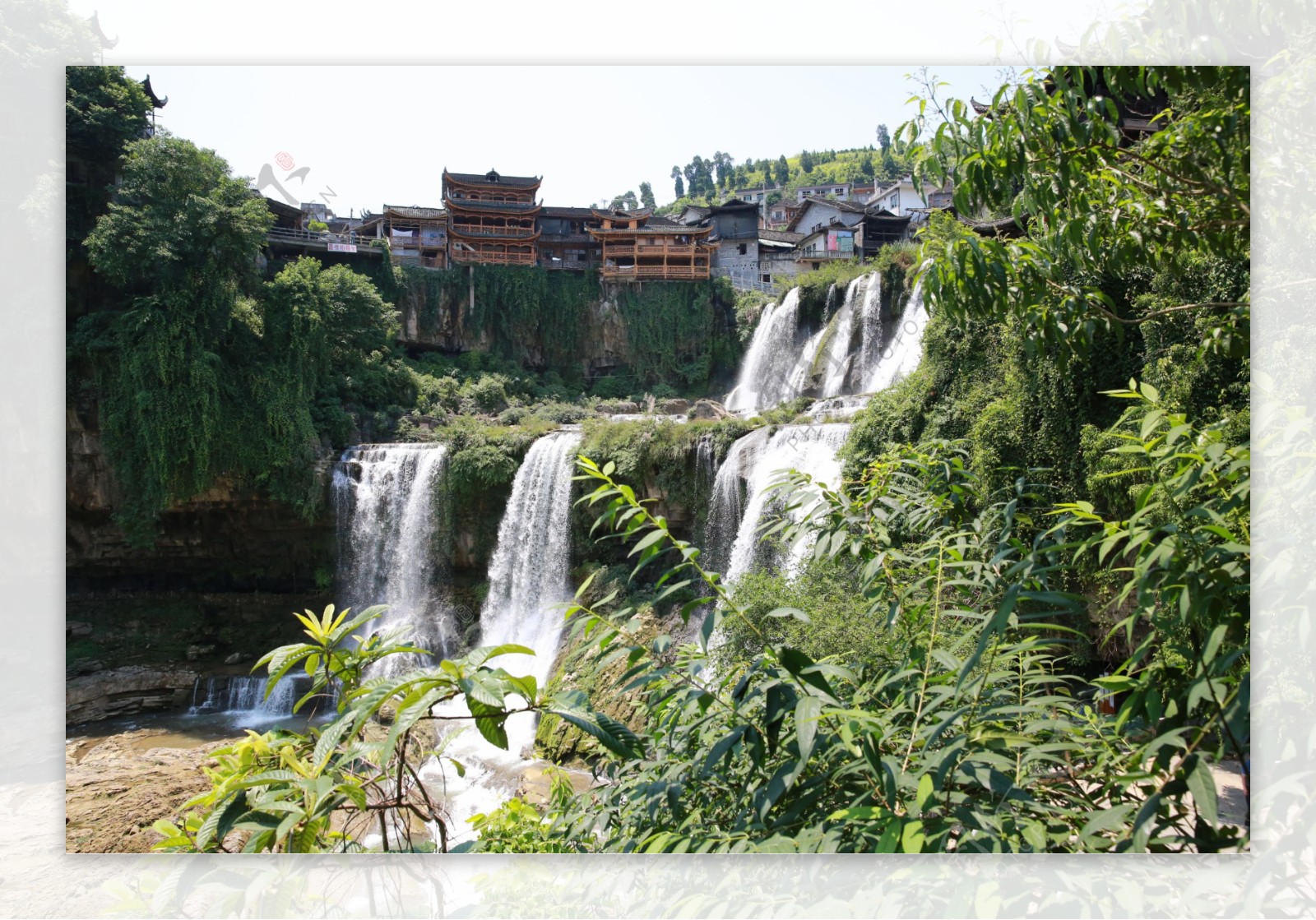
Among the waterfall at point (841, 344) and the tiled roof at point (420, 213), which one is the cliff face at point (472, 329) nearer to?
the tiled roof at point (420, 213)

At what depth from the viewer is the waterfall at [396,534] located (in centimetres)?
1092

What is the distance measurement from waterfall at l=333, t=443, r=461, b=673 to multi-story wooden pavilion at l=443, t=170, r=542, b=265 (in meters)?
5.89

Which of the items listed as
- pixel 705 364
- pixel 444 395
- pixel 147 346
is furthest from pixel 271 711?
pixel 705 364

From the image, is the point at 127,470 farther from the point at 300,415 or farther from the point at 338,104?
the point at 338,104

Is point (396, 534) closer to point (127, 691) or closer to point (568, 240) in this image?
point (127, 691)

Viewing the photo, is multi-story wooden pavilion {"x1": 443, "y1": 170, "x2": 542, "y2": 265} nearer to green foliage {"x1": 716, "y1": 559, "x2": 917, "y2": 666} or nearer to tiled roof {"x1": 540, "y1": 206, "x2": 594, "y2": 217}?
tiled roof {"x1": 540, "y1": 206, "x2": 594, "y2": 217}

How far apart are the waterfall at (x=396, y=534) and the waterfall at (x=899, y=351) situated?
649 cm

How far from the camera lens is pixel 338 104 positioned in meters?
3.16

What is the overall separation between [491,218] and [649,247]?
139 inches

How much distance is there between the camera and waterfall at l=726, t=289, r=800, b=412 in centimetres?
1475

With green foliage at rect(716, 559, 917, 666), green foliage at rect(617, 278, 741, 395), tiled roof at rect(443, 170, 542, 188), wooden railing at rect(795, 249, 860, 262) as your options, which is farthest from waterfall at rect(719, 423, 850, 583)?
green foliage at rect(617, 278, 741, 395)

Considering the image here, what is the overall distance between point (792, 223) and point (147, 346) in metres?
11.1

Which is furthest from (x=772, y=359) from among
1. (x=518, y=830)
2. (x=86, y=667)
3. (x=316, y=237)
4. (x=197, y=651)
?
(x=518, y=830)

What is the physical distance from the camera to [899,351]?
470 inches
